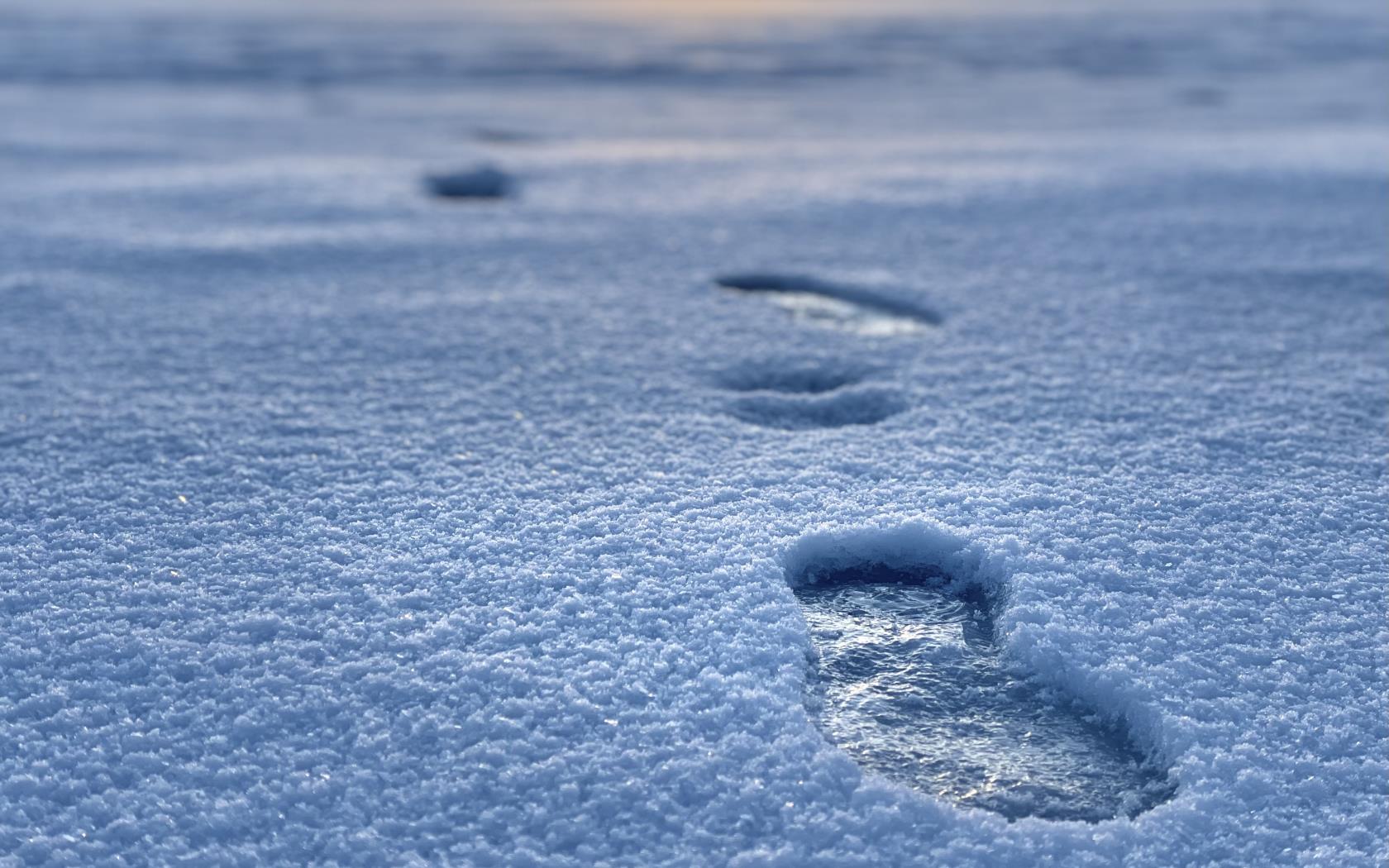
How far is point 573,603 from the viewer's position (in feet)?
3.80

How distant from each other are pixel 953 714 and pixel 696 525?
1.29ft

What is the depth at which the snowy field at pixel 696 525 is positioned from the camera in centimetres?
94

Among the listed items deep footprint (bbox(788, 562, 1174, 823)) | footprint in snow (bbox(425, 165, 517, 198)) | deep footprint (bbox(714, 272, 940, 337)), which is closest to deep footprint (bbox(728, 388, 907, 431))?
deep footprint (bbox(714, 272, 940, 337))

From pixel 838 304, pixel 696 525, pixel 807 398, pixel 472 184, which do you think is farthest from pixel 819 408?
pixel 472 184

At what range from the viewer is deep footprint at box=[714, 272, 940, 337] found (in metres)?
2.08

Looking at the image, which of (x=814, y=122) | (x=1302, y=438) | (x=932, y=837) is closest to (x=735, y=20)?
(x=814, y=122)

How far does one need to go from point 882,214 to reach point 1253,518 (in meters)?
1.74

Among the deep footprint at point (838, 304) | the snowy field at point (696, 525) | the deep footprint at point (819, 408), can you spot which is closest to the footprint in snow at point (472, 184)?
the snowy field at point (696, 525)

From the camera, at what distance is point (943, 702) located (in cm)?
106

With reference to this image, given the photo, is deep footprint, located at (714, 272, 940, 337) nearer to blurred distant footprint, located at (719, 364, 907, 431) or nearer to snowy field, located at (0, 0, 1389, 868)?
snowy field, located at (0, 0, 1389, 868)

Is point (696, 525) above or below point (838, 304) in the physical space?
below

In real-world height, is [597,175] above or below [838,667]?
above

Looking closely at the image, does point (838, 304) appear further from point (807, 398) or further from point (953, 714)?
point (953, 714)

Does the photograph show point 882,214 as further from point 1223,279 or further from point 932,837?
point 932,837
